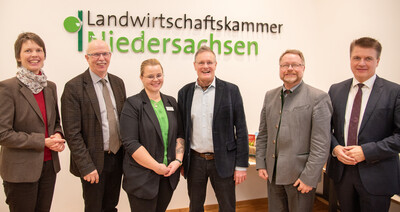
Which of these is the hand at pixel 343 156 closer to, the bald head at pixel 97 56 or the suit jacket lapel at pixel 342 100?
the suit jacket lapel at pixel 342 100

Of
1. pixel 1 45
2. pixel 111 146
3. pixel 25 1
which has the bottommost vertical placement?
pixel 111 146

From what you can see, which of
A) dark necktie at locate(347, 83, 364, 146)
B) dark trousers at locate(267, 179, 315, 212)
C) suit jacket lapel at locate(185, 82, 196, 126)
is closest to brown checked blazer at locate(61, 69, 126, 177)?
suit jacket lapel at locate(185, 82, 196, 126)

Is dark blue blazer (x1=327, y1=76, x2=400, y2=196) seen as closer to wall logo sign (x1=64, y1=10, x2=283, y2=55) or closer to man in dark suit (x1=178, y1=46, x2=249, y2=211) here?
man in dark suit (x1=178, y1=46, x2=249, y2=211)

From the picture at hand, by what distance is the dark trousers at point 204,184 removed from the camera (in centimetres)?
221

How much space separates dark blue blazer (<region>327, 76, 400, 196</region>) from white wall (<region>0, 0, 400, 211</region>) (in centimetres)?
176

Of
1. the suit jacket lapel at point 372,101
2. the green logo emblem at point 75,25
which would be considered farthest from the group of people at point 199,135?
the green logo emblem at point 75,25

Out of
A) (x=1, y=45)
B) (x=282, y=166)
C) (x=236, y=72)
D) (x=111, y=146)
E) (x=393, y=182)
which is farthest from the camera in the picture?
(x=236, y=72)

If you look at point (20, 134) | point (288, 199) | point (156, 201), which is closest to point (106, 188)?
point (156, 201)

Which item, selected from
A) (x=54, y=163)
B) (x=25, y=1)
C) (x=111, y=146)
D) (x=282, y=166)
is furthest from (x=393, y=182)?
(x=25, y=1)

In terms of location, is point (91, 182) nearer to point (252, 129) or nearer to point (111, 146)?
point (111, 146)

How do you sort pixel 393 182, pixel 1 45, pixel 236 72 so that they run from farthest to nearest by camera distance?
1. pixel 236 72
2. pixel 1 45
3. pixel 393 182

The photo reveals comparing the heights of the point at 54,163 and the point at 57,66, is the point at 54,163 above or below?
below

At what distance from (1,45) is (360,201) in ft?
12.4

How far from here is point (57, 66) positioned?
2.99 meters
